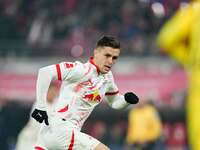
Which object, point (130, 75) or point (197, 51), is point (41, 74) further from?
point (130, 75)

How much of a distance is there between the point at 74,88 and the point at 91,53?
804 centimetres

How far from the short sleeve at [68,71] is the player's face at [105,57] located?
214 millimetres

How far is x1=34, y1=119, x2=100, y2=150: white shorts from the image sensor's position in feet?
16.2

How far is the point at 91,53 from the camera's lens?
42.7 feet

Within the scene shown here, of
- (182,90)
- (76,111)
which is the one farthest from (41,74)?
(182,90)

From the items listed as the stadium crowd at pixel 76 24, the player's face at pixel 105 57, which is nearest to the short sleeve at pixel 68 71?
the player's face at pixel 105 57

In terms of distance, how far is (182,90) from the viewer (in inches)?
499

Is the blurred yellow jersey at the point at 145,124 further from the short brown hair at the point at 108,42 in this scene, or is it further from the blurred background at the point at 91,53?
the short brown hair at the point at 108,42

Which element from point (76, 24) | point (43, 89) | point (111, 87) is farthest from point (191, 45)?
point (76, 24)

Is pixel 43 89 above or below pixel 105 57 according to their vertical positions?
below

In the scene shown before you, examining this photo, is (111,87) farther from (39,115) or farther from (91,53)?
(91,53)

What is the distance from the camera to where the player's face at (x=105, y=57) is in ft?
16.3

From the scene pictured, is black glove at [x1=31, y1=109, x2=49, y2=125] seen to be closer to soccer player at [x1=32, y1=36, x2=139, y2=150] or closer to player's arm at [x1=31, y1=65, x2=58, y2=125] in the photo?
player's arm at [x1=31, y1=65, x2=58, y2=125]

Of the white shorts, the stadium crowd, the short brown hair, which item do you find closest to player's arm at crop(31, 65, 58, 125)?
the white shorts
